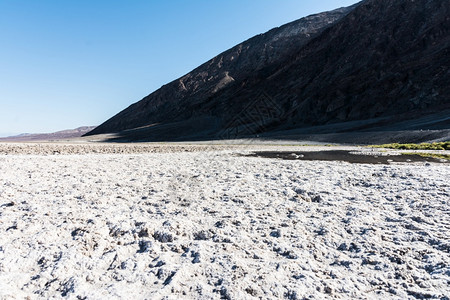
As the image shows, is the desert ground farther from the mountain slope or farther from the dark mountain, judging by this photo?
the mountain slope

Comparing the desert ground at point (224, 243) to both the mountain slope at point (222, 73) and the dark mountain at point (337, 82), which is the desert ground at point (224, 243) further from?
the mountain slope at point (222, 73)

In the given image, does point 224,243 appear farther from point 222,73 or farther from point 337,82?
point 222,73

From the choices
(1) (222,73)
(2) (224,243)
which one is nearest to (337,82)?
(1) (222,73)

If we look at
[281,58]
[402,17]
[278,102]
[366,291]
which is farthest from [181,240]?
[281,58]

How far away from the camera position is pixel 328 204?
18.1 ft

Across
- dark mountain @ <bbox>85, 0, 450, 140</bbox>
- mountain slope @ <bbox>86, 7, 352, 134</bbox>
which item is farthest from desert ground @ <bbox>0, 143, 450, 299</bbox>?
mountain slope @ <bbox>86, 7, 352, 134</bbox>

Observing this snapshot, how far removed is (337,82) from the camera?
3226 inches

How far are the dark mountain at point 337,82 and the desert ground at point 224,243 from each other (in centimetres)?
4712

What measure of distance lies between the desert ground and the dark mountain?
47116mm

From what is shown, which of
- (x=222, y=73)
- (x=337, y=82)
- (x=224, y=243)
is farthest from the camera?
(x=222, y=73)

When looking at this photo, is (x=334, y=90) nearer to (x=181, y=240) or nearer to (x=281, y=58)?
(x=281, y=58)

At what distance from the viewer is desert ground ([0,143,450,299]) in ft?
9.09

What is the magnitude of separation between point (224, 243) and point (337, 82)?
89581mm

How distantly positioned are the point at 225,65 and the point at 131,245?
501 feet
